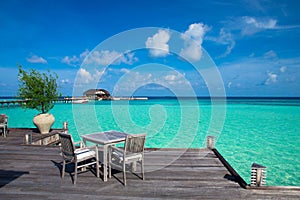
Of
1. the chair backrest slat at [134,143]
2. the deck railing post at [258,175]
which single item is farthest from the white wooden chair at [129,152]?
the deck railing post at [258,175]

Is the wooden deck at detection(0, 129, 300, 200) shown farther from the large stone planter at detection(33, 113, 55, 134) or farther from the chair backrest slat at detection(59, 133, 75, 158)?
the large stone planter at detection(33, 113, 55, 134)

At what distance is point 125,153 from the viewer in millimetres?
3021

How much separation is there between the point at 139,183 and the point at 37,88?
585cm

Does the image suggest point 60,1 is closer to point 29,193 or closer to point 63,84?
point 63,84

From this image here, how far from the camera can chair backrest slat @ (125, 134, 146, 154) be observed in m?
3.03

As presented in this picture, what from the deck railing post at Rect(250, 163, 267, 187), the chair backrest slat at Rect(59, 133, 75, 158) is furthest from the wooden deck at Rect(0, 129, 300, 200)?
the chair backrest slat at Rect(59, 133, 75, 158)

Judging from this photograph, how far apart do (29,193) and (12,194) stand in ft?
0.76

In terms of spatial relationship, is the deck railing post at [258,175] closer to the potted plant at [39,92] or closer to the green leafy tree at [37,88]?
the potted plant at [39,92]

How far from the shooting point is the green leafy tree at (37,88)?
6.81m

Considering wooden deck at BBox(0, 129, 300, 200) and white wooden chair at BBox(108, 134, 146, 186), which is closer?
wooden deck at BBox(0, 129, 300, 200)

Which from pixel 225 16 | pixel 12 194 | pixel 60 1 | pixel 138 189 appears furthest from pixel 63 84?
pixel 225 16

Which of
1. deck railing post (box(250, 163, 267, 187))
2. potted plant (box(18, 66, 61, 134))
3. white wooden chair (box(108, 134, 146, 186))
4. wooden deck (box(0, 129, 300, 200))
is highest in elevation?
potted plant (box(18, 66, 61, 134))

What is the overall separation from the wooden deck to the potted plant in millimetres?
2786

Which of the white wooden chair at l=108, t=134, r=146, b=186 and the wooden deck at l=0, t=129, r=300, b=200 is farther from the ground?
the white wooden chair at l=108, t=134, r=146, b=186
